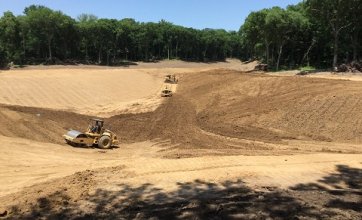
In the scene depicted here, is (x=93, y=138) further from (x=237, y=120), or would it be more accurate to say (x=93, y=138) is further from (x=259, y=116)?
(x=259, y=116)

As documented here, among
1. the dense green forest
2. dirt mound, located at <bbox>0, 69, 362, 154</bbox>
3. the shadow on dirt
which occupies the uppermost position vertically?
the dense green forest

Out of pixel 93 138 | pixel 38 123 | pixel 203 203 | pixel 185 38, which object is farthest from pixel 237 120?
pixel 185 38

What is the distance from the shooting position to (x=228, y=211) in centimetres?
973

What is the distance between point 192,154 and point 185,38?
4107 inches

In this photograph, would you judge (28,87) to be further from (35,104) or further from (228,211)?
(228,211)

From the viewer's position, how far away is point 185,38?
122125mm

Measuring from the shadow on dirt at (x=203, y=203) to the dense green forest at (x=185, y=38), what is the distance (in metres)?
47.5

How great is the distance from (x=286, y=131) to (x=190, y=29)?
103394mm

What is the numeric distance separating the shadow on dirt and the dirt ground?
30mm

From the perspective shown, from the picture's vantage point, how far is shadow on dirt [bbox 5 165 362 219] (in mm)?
9516

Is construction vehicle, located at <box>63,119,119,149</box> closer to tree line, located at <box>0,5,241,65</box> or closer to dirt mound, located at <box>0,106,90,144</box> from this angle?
dirt mound, located at <box>0,106,90,144</box>

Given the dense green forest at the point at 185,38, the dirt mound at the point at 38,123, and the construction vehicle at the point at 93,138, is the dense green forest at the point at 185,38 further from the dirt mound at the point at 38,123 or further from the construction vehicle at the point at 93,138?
the construction vehicle at the point at 93,138

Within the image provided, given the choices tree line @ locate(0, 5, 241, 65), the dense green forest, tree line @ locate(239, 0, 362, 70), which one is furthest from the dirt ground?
tree line @ locate(0, 5, 241, 65)

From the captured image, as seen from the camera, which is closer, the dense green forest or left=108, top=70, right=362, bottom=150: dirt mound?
left=108, top=70, right=362, bottom=150: dirt mound
